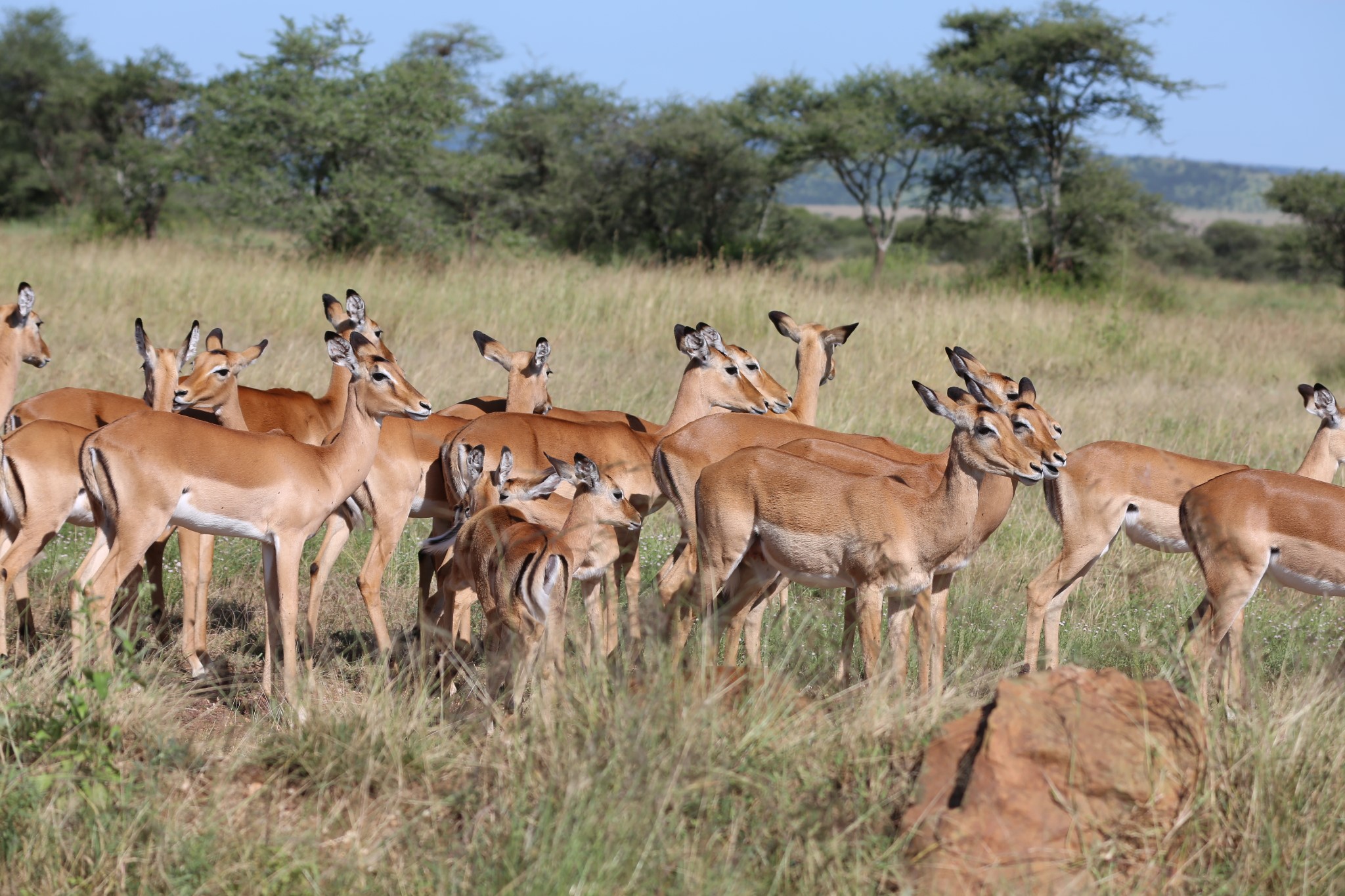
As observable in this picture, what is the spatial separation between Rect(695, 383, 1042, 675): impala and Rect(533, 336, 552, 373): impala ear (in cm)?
211

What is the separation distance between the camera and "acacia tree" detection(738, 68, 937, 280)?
23.1m

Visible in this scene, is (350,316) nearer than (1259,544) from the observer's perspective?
No

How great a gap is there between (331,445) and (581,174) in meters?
20.9

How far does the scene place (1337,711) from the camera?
3643mm

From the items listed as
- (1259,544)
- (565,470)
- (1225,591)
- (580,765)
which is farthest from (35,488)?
(1259,544)

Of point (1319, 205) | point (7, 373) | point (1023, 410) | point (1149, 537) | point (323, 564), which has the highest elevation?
point (1319, 205)

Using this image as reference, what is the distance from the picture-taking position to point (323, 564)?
527cm

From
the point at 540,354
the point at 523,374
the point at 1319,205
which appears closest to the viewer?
the point at 540,354

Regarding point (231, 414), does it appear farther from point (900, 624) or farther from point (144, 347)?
point (900, 624)

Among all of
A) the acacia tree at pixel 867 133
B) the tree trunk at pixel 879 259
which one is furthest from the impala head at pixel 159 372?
the acacia tree at pixel 867 133

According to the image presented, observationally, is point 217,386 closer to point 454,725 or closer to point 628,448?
point 628,448

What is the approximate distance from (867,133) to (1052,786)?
825 inches

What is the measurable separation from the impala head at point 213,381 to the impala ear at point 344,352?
2.13 ft

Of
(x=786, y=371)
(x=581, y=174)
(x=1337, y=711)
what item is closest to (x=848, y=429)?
(x=786, y=371)
